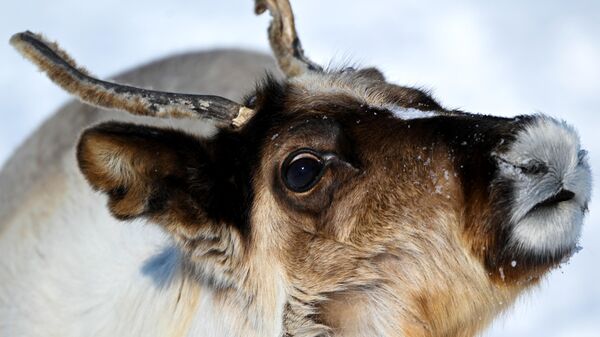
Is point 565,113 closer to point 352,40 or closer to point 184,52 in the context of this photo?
point 352,40

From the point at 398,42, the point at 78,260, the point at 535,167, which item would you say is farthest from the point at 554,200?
the point at 398,42

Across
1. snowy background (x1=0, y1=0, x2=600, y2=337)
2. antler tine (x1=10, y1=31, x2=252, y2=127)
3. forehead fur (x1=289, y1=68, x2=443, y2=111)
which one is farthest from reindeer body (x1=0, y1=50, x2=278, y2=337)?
snowy background (x1=0, y1=0, x2=600, y2=337)

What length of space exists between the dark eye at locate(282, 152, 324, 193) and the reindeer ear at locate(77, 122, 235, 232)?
21 centimetres

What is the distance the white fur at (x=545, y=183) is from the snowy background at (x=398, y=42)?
16.3 feet

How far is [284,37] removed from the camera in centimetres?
452

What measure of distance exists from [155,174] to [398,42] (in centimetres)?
626

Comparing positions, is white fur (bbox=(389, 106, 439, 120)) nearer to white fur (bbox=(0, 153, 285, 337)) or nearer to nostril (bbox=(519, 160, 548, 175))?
nostril (bbox=(519, 160, 548, 175))

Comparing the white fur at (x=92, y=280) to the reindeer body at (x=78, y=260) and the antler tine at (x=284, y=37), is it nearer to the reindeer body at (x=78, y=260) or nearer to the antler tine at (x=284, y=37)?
the reindeer body at (x=78, y=260)

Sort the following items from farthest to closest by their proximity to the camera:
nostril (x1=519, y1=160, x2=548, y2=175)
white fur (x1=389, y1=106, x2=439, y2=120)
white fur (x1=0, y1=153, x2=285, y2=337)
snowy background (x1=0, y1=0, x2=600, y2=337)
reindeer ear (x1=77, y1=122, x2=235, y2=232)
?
snowy background (x1=0, y1=0, x2=600, y2=337) → white fur (x1=0, y1=153, x2=285, y2=337) → white fur (x1=389, y1=106, x2=439, y2=120) → reindeer ear (x1=77, y1=122, x2=235, y2=232) → nostril (x1=519, y1=160, x2=548, y2=175)

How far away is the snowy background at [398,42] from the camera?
8.86 metres

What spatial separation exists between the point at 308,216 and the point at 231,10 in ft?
22.3

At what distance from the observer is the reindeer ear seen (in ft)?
11.4

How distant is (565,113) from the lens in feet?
28.3

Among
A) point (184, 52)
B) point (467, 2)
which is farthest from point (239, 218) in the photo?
point (467, 2)
